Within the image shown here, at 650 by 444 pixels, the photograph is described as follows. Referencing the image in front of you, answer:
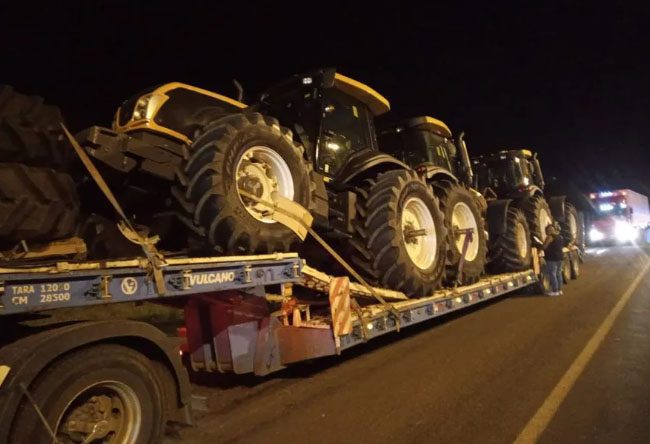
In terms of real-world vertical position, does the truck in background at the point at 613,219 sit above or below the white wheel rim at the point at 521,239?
above

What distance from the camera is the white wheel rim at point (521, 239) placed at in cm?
1072

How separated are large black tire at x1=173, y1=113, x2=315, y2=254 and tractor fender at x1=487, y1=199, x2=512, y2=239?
6987 mm

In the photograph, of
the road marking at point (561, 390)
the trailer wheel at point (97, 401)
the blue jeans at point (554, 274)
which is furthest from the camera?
the blue jeans at point (554, 274)

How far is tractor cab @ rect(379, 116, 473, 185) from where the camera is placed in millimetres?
9703

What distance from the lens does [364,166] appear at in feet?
21.5

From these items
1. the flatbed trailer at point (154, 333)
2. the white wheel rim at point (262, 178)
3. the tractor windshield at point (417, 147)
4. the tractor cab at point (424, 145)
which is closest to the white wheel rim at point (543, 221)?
the tractor cab at point (424, 145)

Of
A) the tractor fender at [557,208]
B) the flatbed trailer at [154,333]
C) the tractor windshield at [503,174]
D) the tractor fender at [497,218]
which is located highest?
the tractor windshield at [503,174]

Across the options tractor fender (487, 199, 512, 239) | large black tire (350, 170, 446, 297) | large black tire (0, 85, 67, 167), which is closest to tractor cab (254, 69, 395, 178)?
large black tire (350, 170, 446, 297)

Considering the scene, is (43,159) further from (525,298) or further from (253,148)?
(525,298)

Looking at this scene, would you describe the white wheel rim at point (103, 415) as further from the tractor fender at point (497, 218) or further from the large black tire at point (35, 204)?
the tractor fender at point (497, 218)

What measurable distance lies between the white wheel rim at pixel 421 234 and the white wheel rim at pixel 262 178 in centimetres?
246

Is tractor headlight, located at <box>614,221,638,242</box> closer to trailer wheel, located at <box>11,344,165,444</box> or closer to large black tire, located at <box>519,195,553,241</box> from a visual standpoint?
large black tire, located at <box>519,195,553,241</box>

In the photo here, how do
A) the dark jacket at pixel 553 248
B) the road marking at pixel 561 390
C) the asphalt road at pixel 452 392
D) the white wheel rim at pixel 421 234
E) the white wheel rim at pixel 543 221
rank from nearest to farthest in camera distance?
1. the road marking at pixel 561 390
2. the asphalt road at pixel 452 392
3. the white wheel rim at pixel 421 234
4. the dark jacket at pixel 553 248
5. the white wheel rim at pixel 543 221

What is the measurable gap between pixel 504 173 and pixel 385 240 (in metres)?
8.51
